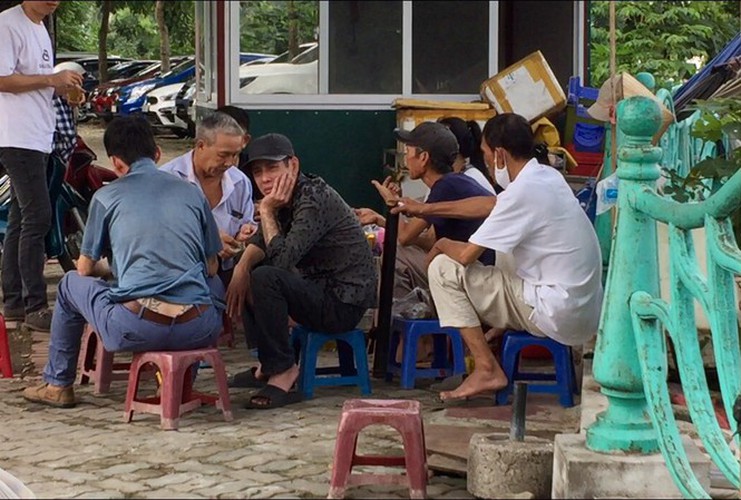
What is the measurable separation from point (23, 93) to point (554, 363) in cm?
359

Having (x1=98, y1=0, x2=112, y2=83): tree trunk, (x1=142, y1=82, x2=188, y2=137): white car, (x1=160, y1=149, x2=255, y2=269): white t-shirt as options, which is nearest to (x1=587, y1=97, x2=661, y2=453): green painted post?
(x1=160, y1=149, x2=255, y2=269): white t-shirt

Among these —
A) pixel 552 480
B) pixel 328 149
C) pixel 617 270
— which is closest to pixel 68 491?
pixel 552 480

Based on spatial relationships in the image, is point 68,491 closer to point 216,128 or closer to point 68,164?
point 216,128

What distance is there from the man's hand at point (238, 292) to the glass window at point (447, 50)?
14.3 ft

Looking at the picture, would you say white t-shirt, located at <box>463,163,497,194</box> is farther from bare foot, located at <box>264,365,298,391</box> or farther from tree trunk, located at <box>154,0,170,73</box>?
tree trunk, located at <box>154,0,170,73</box>

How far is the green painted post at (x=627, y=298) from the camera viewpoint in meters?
3.96

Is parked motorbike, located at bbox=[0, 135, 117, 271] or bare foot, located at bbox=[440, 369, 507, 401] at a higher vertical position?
parked motorbike, located at bbox=[0, 135, 117, 271]

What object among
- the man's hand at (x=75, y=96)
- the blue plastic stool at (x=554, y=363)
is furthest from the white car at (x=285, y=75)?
the blue plastic stool at (x=554, y=363)

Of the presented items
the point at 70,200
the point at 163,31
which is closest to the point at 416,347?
the point at 70,200

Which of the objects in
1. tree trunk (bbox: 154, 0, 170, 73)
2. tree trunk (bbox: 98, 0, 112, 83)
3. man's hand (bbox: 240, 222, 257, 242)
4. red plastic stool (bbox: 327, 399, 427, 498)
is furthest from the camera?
tree trunk (bbox: 98, 0, 112, 83)

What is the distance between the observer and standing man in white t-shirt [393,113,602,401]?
224 inches

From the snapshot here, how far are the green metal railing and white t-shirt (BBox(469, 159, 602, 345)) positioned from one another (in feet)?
5.20

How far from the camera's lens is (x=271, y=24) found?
10.3m

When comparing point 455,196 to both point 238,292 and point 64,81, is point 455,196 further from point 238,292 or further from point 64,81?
point 64,81
